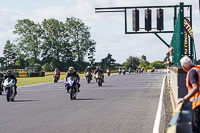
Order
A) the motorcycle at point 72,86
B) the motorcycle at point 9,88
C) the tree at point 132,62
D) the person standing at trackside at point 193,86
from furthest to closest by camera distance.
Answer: the tree at point 132,62
the motorcycle at point 72,86
the motorcycle at point 9,88
the person standing at trackside at point 193,86

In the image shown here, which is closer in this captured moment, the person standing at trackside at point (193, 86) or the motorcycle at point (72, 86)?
the person standing at trackside at point (193, 86)

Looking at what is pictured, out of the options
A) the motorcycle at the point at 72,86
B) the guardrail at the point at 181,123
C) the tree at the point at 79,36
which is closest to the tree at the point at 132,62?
the tree at the point at 79,36

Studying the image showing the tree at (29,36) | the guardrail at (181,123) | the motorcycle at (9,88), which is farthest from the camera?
the tree at (29,36)

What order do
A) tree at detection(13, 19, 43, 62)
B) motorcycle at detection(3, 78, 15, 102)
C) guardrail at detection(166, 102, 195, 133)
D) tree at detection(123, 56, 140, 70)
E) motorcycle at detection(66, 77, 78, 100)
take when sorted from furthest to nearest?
tree at detection(123, 56, 140, 70), tree at detection(13, 19, 43, 62), motorcycle at detection(66, 77, 78, 100), motorcycle at detection(3, 78, 15, 102), guardrail at detection(166, 102, 195, 133)

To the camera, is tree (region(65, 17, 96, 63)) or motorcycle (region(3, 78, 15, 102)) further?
tree (region(65, 17, 96, 63))

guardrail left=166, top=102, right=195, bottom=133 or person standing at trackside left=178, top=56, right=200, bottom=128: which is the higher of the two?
person standing at trackside left=178, top=56, right=200, bottom=128

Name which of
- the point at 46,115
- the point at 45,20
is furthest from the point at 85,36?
the point at 46,115

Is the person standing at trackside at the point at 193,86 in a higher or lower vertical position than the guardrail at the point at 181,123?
higher

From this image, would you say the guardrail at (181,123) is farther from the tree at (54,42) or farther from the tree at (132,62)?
the tree at (132,62)

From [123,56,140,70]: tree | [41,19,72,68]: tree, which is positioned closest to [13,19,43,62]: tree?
[41,19,72,68]: tree

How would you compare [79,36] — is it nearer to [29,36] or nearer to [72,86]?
[29,36]

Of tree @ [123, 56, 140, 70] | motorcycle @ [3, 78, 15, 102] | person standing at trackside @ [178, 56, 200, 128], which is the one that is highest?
tree @ [123, 56, 140, 70]

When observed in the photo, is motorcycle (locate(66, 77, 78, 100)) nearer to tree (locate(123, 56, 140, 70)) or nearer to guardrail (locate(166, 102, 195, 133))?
guardrail (locate(166, 102, 195, 133))

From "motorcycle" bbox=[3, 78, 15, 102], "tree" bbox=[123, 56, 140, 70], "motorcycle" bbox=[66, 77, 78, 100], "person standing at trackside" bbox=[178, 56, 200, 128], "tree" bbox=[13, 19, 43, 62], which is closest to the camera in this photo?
"person standing at trackside" bbox=[178, 56, 200, 128]
